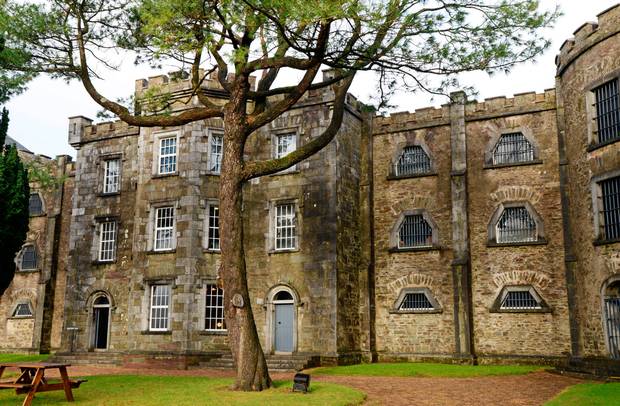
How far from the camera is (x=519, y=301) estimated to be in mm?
22922

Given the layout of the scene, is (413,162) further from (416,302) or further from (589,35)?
(589,35)

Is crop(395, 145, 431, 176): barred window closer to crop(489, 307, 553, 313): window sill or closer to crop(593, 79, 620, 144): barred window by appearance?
crop(489, 307, 553, 313): window sill

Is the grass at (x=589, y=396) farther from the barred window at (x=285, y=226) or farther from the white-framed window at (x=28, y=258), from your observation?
the white-framed window at (x=28, y=258)

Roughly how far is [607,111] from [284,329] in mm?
13845

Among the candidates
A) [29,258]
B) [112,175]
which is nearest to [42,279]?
[29,258]

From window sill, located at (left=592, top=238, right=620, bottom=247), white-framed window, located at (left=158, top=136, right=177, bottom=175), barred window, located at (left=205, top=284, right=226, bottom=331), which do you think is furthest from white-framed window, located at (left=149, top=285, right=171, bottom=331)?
window sill, located at (left=592, top=238, right=620, bottom=247)

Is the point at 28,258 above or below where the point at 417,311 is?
above

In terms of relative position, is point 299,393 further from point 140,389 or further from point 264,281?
point 264,281

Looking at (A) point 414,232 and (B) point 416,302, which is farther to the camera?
(A) point 414,232

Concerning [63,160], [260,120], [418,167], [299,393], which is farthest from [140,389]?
[63,160]

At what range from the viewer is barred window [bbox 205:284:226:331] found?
79.5 feet

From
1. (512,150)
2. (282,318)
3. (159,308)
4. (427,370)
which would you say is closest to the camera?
(427,370)

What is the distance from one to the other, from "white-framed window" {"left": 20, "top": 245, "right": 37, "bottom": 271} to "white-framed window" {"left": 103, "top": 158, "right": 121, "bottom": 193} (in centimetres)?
740

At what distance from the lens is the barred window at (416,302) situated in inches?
955
